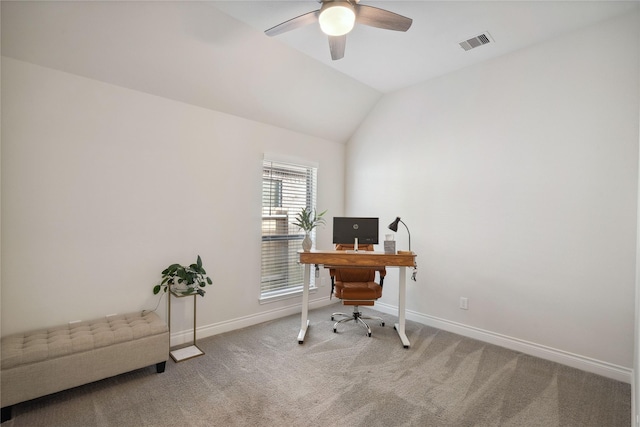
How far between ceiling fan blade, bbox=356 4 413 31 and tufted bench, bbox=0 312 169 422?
115 inches

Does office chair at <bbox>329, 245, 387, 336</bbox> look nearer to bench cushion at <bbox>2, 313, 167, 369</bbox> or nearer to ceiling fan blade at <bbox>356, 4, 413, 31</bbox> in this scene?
bench cushion at <bbox>2, 313, 167, 369</bbox>

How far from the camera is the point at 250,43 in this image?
296 centimetres

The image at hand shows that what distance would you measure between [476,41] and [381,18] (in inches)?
56.0

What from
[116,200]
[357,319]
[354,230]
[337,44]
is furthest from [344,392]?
[337,44]

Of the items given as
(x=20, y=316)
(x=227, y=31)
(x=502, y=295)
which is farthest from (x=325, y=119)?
(x=20, y=316)

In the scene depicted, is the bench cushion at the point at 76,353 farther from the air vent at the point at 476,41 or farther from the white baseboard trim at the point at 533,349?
the air vent at the point at 476,41

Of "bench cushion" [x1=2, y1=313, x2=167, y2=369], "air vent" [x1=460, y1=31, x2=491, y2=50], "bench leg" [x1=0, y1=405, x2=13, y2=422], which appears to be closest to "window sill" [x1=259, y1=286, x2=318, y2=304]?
"bench cushion" [x1=2, y1=313, x2=167, y2=369]

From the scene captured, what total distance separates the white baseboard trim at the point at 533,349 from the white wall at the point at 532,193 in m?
0.02

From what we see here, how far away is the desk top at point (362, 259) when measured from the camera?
10.5ft

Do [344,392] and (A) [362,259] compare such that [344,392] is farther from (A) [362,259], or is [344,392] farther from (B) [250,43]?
(B) [250,43]

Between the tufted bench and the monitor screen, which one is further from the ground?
the monitor screen

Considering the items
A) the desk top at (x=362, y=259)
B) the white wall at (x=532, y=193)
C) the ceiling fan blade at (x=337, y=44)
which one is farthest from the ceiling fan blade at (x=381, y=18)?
the desk top at (x=362, y=259)

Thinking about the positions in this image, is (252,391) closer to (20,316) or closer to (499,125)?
(20,316)

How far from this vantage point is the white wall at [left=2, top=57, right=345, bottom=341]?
2.39m
